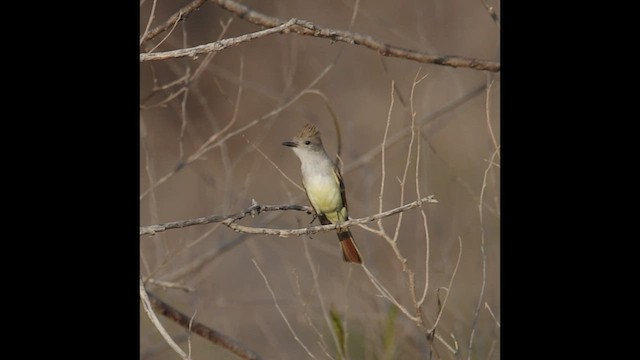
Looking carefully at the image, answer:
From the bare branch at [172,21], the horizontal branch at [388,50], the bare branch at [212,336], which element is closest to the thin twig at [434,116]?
the horizontal branch at [388,50]

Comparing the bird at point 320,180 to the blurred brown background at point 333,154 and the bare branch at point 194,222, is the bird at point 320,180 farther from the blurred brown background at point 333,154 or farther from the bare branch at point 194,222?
the bare branch at point 194,222

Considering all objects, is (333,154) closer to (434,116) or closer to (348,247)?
(434,116)

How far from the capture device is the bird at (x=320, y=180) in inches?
174

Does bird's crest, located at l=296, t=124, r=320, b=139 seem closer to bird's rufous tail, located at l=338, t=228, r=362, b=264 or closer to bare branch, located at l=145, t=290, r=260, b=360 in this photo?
bird's rufous tail, located at l=338, t=228, r=362, b=264

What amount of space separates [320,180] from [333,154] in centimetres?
75

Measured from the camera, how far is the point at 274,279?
6.03 meters

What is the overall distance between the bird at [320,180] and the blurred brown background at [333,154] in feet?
0.42

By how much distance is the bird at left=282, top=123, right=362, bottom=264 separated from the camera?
14.5 feet

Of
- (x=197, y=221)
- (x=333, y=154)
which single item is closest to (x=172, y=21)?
(x=197, y=221)
